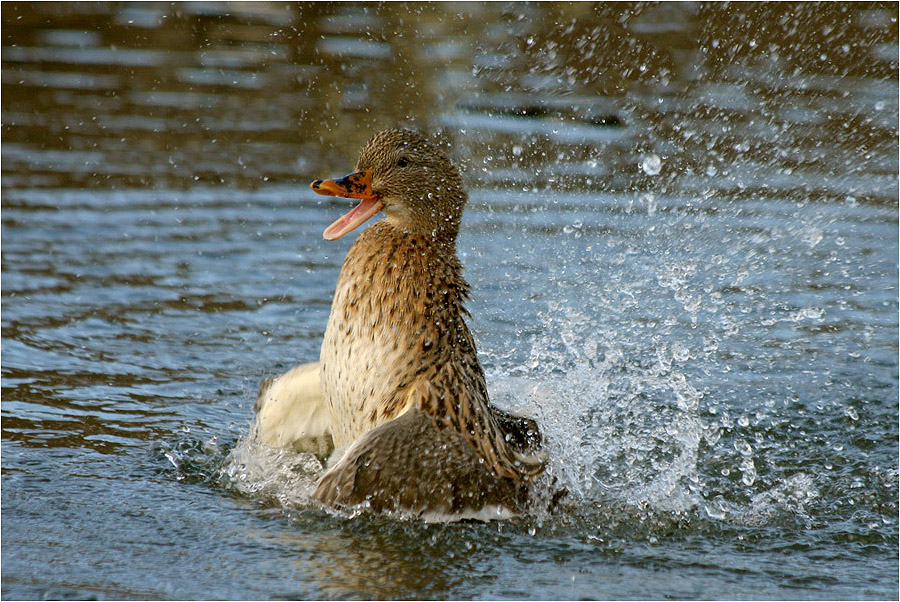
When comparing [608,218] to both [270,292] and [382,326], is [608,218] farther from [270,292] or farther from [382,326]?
[382,326]

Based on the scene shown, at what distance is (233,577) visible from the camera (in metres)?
3.99

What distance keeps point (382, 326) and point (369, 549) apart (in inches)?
33.2

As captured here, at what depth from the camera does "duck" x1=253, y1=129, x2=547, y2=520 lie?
423 cm

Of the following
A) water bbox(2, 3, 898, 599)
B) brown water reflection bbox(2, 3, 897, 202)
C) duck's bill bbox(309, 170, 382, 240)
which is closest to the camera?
water bbox(2, 3, 898, 599)

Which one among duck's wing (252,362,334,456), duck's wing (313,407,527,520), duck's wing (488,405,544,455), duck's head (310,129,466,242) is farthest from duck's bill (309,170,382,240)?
duck's wing (488,405,544,455)

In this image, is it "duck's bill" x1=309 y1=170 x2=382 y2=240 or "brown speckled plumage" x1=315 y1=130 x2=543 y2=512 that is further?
"duck's bill" x1=309 y1=170 x2=382 y2=240

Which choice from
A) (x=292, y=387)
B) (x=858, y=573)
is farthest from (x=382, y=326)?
(x=858, y=573)

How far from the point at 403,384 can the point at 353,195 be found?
82 cm

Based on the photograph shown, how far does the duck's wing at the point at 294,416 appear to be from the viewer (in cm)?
492

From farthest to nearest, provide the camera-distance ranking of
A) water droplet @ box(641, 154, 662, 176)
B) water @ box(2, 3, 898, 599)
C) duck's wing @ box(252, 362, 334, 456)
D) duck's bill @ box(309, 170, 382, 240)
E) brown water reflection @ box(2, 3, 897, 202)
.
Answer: brown water reflection @ box(2, 3, 897, 202)
water droplet @ box(641, 154, 662, 176)
duck's wing @ box(252, 362, 334, 456)
duck's bill @ box(309, 170, 382, 240)
water @ box(2, 3, 898, 599)

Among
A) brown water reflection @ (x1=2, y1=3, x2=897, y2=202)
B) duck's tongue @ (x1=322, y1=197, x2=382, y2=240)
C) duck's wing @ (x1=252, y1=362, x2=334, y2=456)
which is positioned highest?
brown water reflection @ (x1=2, y1=3, x2=897, y2=202)

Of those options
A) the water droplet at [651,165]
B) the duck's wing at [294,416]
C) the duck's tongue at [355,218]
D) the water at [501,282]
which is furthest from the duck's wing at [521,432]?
the water droplet at [651,165]

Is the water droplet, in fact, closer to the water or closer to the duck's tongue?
the water

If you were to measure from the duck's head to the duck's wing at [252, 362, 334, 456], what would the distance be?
2.22 feet
